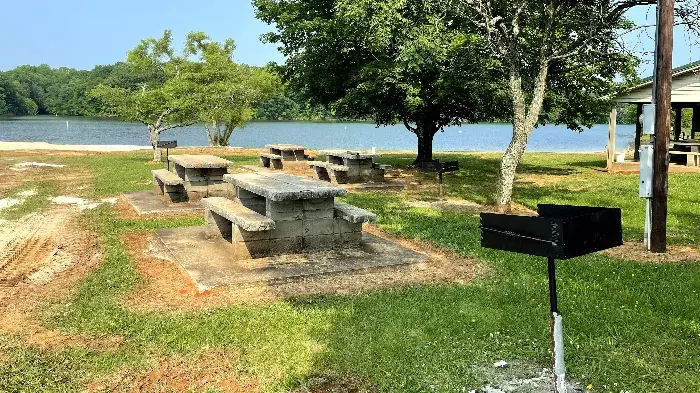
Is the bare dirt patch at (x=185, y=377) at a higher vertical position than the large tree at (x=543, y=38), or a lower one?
lower

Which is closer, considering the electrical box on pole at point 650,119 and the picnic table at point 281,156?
the electrical box on pole at point 650,119

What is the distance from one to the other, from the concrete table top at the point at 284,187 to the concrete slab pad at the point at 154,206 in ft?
8.07

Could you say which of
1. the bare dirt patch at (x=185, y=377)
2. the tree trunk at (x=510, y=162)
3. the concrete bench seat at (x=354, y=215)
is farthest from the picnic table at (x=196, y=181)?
the bare dirt patch at (x=185, y=377)

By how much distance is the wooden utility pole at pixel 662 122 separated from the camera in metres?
7.64

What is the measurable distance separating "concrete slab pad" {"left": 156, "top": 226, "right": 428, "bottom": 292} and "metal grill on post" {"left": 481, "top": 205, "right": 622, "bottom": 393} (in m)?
3.54

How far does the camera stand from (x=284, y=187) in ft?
24.0

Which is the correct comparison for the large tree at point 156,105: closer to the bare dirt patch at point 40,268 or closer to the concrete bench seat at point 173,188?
the concrete bench seat at point 173,188

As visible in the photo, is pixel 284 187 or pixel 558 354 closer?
pixel 558 354

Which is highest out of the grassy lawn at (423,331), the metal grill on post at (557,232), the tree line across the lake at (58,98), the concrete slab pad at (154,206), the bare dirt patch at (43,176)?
Answer: the tree line across the lake at (58,98)

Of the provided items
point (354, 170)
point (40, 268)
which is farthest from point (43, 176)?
point (40, 268)

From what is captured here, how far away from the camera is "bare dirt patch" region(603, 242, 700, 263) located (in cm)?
732

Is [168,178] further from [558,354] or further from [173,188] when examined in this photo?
[558,354]

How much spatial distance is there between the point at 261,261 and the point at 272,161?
13.1m

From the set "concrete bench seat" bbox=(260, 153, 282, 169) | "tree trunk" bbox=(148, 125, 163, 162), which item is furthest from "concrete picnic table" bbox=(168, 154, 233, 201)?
"tree trunk" bbox=(148, 125, 163, 162)
